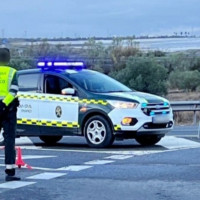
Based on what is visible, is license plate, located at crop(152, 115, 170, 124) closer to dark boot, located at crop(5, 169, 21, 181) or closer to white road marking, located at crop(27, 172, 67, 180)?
white road marking, located at crop(27, 172, 67, 180)

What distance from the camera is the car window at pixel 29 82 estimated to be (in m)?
15.3

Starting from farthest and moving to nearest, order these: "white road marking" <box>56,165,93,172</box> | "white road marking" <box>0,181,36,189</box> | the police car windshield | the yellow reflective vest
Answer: the police car windshield
"white road marking" <box>56,165,93,172</box>
the yellow reflective vest
"white road marking" <box>0,181,36,189</box>

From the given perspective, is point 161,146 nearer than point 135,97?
No

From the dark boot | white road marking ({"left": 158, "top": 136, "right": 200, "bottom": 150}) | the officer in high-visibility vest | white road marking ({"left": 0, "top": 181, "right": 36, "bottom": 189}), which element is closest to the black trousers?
the officer in high-visibility vest

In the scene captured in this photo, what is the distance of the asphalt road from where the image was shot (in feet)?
29.9

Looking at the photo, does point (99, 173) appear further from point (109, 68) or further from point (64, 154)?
point (109, 68)

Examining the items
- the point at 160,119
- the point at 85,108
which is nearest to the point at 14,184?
the point at 85,108

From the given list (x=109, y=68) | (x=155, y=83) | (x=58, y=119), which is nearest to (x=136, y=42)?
(x=109, y=68)

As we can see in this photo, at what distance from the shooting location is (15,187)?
9.66m

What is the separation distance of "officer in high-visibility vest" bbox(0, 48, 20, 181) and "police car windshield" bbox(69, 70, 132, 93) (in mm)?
4736

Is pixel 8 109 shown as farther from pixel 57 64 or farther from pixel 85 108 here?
pixel 57 64

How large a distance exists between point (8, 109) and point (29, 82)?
526 centimetres

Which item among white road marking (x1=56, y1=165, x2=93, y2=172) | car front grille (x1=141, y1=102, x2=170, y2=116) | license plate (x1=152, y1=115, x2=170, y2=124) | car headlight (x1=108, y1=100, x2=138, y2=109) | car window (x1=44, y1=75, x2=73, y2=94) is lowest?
white road marking (x1=56, y1=165, x2=93, y2=172)

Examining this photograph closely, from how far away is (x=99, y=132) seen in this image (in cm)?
1452
